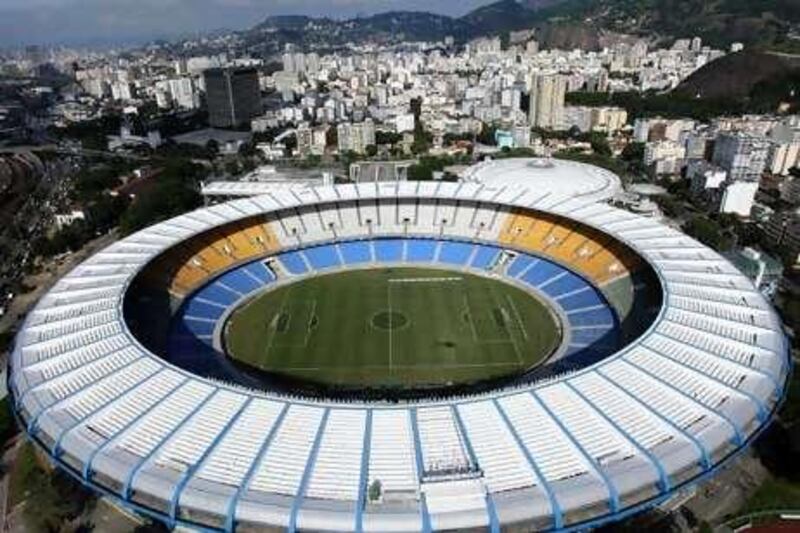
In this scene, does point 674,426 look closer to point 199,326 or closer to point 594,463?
point 594,463

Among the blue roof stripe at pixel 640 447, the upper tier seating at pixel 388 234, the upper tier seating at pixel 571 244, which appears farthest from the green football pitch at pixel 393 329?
the blue roof stripe at pixel 640 447

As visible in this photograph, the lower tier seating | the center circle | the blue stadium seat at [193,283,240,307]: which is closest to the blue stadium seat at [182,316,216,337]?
the lower tier seating

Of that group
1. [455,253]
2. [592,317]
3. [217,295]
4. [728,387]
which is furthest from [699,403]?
[217,295]

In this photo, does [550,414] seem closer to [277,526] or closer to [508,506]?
[508,506]

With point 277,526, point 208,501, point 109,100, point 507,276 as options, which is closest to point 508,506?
point 277,526

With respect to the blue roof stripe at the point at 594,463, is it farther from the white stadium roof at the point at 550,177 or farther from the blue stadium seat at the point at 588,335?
the white stadium roof at the point at 550,177

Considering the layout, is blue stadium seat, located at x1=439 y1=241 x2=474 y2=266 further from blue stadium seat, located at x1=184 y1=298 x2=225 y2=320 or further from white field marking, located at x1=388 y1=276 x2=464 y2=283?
blue stadium seat, located at x1=184 y1=298 x2=225 y2=320
